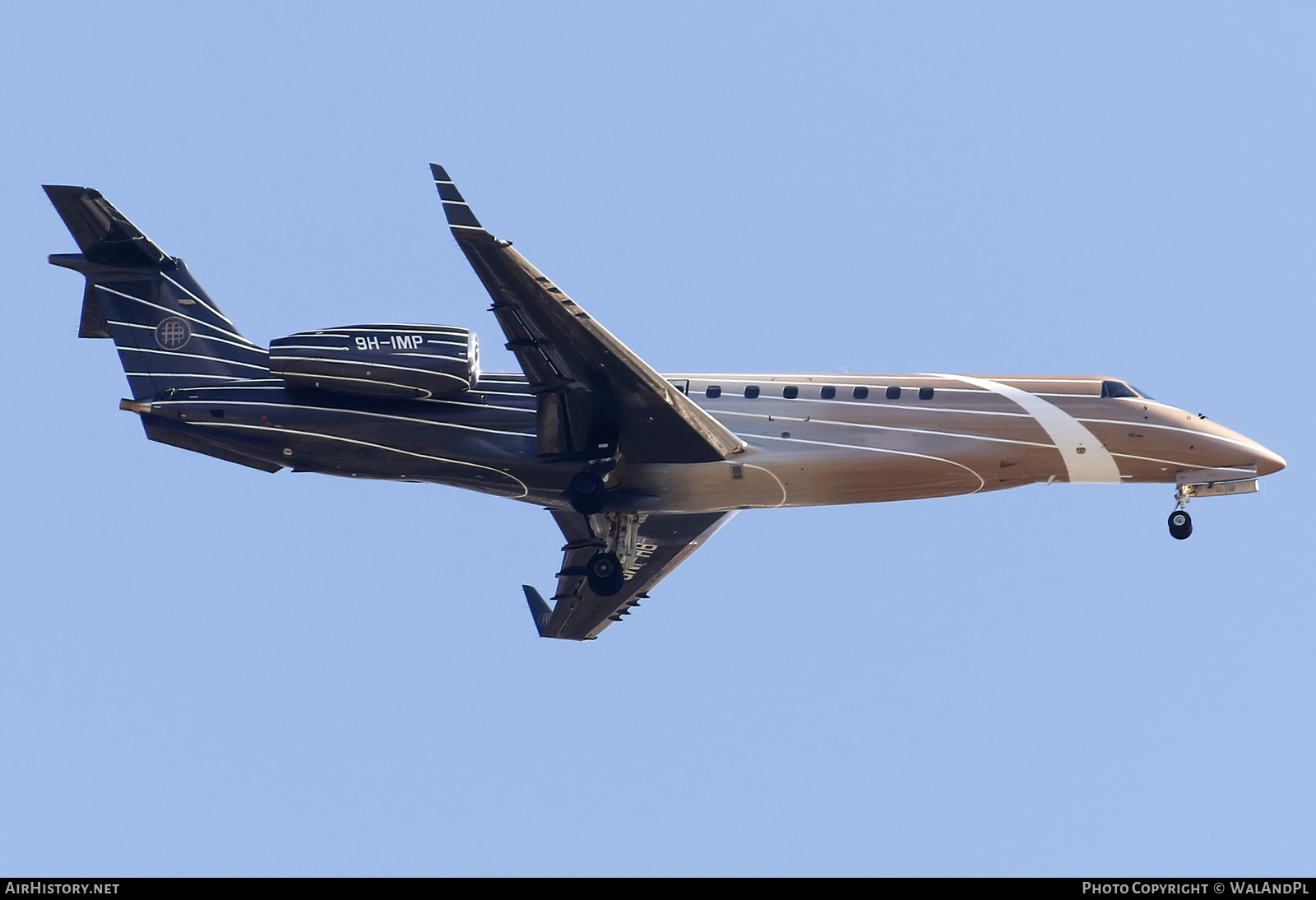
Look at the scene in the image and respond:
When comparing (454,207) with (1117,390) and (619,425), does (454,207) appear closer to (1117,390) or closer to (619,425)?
(619,425)

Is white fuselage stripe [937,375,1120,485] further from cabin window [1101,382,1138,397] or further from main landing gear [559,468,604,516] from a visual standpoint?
main landing gear [559,468,604,516]

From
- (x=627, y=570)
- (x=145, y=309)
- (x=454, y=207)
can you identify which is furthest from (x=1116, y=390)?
(x=145, y=309)

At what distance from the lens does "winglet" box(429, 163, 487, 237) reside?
2441 cm

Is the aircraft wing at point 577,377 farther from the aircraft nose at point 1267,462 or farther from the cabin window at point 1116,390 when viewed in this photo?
the aircraft nose at point 1267,462

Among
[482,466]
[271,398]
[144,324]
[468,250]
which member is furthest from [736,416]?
[144,324]

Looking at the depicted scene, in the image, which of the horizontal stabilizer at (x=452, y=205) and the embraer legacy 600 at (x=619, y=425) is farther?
the embraer legacy 600 at (x=619, y=425)

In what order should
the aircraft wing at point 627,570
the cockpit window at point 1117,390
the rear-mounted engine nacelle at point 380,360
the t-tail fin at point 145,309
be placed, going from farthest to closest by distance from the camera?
the aircraft wing at point 627,570, the t-tail fin at point 145,309, the cockpit window at point 1117,390, the rear-mounted engine nacelle at point 380,360

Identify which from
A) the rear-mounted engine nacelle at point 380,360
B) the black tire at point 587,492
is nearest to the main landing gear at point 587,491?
the black tire at point 587,492

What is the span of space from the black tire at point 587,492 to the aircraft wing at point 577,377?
440 mm

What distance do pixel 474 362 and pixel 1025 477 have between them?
35.8 feet

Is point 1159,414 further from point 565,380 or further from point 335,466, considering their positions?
point 335,466

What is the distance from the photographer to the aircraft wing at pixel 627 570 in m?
33.0

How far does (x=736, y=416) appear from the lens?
29094 mm

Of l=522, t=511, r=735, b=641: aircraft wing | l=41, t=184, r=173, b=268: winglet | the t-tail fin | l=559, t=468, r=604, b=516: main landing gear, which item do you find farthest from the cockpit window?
l=41, t=184, r=173, b=268: winglet
